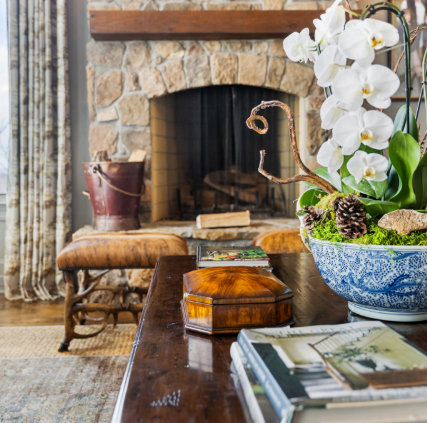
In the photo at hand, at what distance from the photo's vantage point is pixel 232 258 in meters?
1.06

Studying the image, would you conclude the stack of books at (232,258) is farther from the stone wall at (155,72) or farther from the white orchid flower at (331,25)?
the stone wall at (155,72)

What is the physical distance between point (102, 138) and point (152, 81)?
475 millimetres

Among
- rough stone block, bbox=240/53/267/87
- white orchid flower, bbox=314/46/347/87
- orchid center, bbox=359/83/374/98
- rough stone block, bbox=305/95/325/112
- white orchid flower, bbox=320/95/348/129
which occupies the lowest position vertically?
white orchid flower, bbox=320/95/348/129

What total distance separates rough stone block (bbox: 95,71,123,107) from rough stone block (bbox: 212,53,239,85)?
23.2 inches

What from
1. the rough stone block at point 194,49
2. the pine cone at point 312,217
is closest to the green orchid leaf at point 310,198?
the pine cone at point 312,217

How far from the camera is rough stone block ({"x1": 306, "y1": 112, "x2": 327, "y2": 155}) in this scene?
9.49 ft

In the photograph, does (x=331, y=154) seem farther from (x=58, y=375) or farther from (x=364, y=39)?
(x=58, y=375)

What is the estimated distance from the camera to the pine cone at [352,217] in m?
0.68

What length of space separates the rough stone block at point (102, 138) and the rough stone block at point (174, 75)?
447 millimetres

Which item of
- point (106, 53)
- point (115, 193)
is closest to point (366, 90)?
point (115, 193)

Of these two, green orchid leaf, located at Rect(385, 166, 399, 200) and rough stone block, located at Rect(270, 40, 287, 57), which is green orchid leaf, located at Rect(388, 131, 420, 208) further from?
rough stone block, located at Rect(270, 40, 287, 57)

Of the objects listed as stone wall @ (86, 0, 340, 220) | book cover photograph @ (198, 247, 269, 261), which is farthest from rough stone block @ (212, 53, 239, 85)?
book cover photograph @ (198, 247, 269, 261)

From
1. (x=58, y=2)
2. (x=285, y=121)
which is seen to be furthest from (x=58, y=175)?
(x=285, y=121)

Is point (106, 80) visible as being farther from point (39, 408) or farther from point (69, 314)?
point (39, 408)
